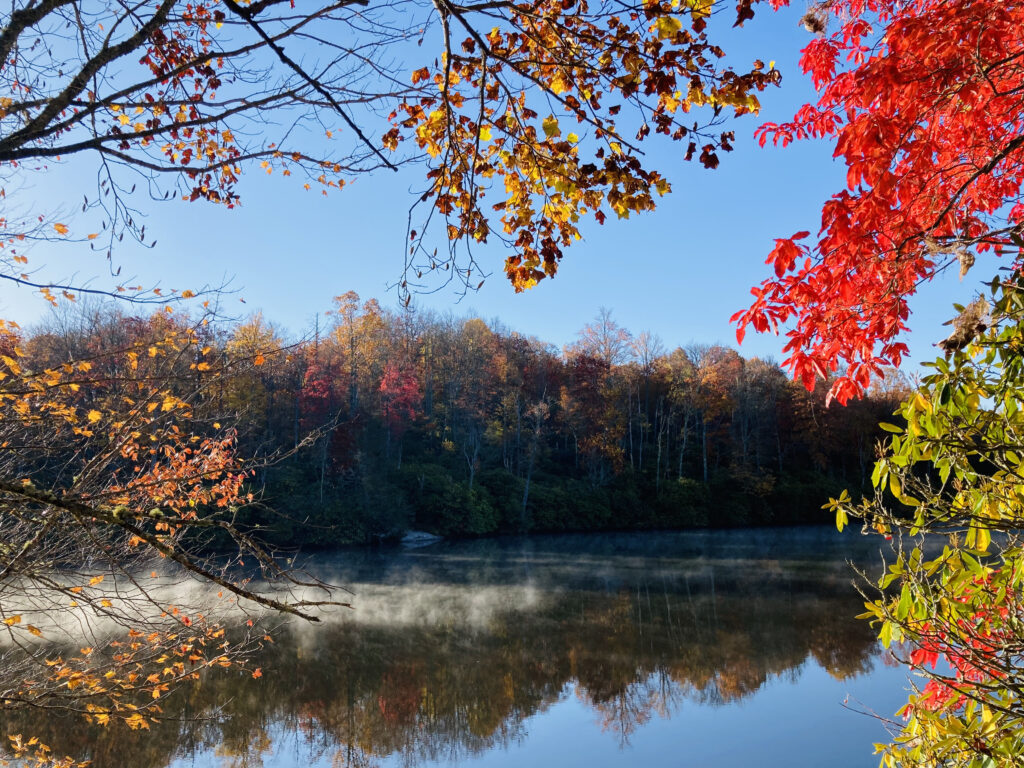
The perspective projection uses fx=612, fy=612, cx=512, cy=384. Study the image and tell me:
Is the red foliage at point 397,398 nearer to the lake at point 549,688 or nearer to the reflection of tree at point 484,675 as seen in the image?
the lake at point 549,688

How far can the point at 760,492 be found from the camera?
30422 mm

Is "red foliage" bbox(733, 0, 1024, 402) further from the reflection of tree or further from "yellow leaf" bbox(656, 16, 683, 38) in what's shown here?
the reflection of tree

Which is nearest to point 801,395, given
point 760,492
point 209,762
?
point 760,492

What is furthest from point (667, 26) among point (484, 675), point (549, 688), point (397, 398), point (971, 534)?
point (397, 398)

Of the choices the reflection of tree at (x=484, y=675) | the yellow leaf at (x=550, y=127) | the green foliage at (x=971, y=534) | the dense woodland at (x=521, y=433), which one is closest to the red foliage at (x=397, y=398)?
the dense woodland at (x=521, y=433)

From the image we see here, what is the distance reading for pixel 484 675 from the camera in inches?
389

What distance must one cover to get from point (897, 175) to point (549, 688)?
30.2ft

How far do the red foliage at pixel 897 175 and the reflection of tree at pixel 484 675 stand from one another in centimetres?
780

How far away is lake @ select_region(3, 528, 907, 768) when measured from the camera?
25.4 feet

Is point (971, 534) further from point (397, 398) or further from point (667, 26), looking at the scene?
point (397, 398)

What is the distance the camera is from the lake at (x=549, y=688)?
305 inches

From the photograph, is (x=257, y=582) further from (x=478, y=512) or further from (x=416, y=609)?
(x=478, y=512)

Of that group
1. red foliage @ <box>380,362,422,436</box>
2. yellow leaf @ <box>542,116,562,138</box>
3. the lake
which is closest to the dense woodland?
red foliage @ <box>380,362,422,436</box>

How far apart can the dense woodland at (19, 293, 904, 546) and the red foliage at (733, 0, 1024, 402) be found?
68.8 feet
